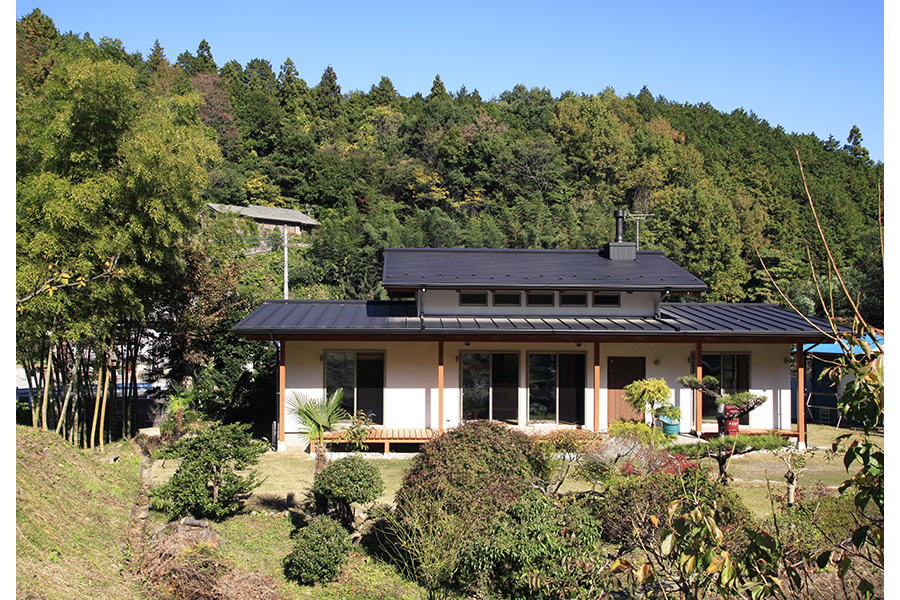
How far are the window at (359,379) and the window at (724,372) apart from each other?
747 cm

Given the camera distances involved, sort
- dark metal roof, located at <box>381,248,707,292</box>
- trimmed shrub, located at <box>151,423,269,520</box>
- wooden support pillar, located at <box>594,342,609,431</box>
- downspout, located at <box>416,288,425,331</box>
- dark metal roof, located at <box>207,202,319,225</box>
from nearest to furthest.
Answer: trimmed shrub, located at <box>151,423,269,520</box> → wooden support pillar, located at <box>594,342,609,431</box> → downspout, located at <box>416,288,425,331</box> → dark metal roof, located at <box>381,248,707,292</box> → dark metal roof, located at <box>207,202,319,225</box>

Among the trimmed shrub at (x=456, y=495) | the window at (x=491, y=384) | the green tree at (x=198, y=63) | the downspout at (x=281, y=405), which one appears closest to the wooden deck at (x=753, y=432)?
the window at (x=491, y=384)

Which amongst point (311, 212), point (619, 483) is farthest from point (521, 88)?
point (619, 483)

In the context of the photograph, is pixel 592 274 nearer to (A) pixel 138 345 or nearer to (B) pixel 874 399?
(A) pixel 138 345

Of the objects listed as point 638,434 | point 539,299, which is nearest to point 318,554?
point 638,434

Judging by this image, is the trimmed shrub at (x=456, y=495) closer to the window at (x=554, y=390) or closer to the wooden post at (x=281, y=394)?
the wooden post at (x=281, y=394)

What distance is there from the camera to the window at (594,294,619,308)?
46.2ft

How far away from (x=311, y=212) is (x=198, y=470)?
36411 mm

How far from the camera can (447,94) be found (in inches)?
2368

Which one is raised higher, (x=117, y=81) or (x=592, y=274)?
(x=117, y=81)

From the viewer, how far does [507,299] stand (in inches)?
547

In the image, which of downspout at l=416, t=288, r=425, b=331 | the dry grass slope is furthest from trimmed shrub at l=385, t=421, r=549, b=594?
downspout at l=416, t=288, r=425, b=331

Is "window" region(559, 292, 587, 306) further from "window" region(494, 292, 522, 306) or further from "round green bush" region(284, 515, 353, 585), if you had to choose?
"round green bush" region(284, 515, 353, 585)

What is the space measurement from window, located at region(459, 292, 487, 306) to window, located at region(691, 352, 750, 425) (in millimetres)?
5198
